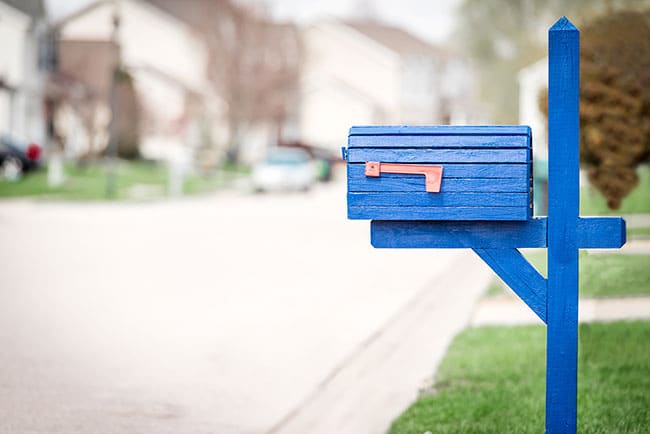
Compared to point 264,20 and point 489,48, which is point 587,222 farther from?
point 489,48

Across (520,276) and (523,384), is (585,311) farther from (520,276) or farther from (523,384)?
(520,276)

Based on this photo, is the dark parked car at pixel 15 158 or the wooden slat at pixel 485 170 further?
the dark parked car at pixel 15 158

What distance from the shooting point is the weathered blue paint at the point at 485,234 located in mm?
4887

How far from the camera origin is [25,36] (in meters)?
46.7

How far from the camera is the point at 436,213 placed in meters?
4.96

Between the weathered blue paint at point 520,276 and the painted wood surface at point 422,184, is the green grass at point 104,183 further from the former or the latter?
the weathered blue paint at point 520,276

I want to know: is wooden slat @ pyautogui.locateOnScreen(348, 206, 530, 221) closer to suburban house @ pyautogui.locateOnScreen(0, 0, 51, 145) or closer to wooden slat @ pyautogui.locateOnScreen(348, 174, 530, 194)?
wooden slat @ pyautogui.locateOnScreen(348, 174, 530, 194)

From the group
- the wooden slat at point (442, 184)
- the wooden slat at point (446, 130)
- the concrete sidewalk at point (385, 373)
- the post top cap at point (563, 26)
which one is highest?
the post top cap at point (563, 26)

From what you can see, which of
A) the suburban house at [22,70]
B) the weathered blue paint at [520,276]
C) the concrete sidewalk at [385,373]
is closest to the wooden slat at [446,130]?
the weathered blue paint at [520,276]

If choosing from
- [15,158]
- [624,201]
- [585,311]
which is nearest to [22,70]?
[15,158]

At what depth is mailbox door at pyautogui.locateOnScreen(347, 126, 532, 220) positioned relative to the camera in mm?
4913

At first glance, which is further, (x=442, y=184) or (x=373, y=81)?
(x=373, y=81)

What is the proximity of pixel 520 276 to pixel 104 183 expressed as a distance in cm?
3176

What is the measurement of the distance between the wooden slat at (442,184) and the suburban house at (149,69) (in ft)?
140
